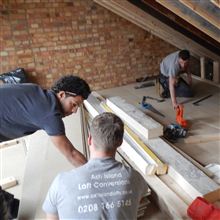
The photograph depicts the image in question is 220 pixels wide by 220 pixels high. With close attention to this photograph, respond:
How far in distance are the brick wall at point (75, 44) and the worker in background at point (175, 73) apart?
4.08ft

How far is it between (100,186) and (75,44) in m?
4.53

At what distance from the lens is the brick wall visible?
4949 mm

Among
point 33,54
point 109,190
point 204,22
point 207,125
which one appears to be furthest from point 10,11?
point 109,190

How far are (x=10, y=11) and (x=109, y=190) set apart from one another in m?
4.48

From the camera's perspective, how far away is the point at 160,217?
1902 millimetres

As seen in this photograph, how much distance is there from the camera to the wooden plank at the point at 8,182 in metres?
2.76

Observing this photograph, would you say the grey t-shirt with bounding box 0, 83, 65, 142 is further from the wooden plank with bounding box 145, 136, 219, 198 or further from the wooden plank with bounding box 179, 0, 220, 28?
the wooden plank with bounding box 179, 0, 220, 28

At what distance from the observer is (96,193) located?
4.04ft

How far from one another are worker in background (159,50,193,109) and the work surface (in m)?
0.16

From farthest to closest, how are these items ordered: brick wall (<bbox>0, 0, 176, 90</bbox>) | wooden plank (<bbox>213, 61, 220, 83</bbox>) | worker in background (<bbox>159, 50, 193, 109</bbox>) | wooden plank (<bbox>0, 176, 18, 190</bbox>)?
wooden plank (<bbox>213, 61, 220, 83</bbox>) < brick wall (<bbox>0, 0, 176, 90</bbox>) < worker in background (<bbox>159, 50, 193, 109</bbox>) < wooden plank (<bbox>0, 176, 18, 190</bbox>)

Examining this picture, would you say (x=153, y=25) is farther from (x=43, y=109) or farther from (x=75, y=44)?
(x=43, y=109)

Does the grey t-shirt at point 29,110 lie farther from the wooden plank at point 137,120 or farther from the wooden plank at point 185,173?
the wooden plank at point 137,120

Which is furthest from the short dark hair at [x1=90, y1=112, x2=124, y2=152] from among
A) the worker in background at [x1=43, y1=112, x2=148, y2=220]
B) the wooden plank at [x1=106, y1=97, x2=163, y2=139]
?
the wooden plank at [x1=106, y1=97, x2=163, y2=139]

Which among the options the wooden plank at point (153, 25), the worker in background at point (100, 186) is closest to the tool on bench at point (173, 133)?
the worker in background at point (100, 186)
